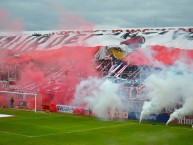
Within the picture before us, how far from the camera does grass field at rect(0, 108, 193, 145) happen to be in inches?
1272

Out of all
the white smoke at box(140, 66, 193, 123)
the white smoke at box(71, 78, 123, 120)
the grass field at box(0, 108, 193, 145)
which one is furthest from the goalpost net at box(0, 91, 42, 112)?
the white smoke at box(140, 66, 193, 123)

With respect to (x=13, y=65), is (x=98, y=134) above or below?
below

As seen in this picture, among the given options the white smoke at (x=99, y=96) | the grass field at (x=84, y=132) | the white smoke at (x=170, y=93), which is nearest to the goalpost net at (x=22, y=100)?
the white smoke at (x=99, y=96)

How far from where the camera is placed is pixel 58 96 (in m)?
56.0

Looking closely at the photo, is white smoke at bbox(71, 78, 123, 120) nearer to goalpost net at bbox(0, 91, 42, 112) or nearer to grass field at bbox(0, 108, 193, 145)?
grass field at bbox(0, 108, 193, 145)

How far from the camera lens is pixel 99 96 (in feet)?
161

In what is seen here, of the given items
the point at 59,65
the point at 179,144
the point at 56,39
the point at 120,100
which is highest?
the point at 56,39

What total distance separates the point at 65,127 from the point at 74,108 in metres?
12.5

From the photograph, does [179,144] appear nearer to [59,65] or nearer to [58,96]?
[58,96]

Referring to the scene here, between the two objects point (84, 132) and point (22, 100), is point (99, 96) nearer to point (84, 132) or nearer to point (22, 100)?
point (84, 132)

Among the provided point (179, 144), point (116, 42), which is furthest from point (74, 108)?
point (179, 144)

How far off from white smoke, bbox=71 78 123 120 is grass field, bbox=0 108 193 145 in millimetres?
1833

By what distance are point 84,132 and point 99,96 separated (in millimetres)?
12404

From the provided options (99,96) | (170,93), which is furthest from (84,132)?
(99,96)
